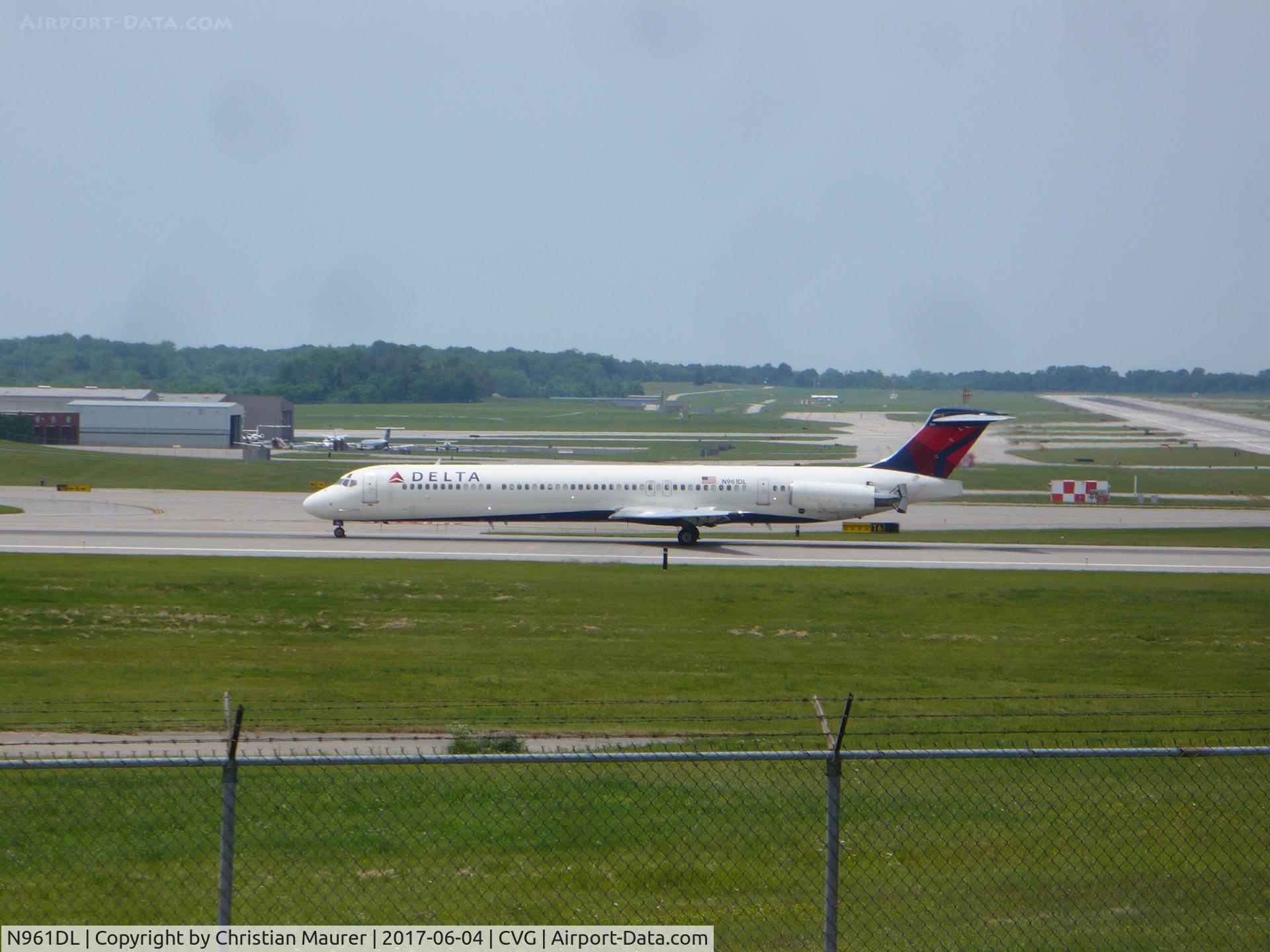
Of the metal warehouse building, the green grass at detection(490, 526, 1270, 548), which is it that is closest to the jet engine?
the green grass at detection(490, 526, 1270, 548)

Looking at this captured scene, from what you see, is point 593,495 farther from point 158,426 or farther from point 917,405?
point 917,405

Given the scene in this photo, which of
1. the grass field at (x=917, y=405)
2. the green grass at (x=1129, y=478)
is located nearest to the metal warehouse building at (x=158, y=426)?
the green grass at (x=1129, y=478)

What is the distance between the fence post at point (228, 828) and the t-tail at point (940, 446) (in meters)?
41.4

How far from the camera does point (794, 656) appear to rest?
2312 cm

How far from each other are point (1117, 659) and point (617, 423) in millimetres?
100084

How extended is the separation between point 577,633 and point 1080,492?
4798cm

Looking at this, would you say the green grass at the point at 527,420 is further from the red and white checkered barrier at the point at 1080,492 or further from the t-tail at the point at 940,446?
the t-tail at the point at 940,446

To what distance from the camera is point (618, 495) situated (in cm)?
4397

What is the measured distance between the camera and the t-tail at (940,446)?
46562 millimetres

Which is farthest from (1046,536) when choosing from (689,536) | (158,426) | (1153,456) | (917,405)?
(917,405)

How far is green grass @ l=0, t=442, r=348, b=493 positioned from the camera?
67.3 m

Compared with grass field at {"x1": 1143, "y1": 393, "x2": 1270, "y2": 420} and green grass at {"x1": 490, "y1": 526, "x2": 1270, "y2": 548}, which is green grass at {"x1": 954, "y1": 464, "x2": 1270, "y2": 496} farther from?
grass field at {"x1": 1143, "y1": 393, "x2": 1270, "y2": 420}

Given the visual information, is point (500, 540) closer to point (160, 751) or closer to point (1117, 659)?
point (1117, 659)

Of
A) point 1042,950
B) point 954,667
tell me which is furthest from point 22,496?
point 1042,950
